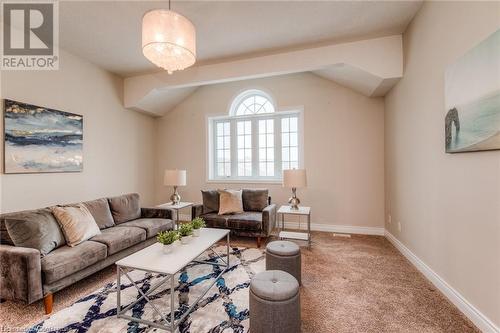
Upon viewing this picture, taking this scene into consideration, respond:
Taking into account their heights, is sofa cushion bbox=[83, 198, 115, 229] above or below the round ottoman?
above

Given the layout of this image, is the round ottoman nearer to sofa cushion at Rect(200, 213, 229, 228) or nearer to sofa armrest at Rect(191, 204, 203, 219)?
sofa cushion at Rect(200, 213, 229, 228)

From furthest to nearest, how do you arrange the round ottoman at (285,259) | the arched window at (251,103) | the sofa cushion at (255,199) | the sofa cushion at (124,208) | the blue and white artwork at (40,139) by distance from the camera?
the arched window at (251,103) → the sofa cushion at (255,199) → the sofa cushion at (124,208) → the blue and white artwork at (40,139) → the round ottoman at (285,259)

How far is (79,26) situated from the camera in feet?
9.09

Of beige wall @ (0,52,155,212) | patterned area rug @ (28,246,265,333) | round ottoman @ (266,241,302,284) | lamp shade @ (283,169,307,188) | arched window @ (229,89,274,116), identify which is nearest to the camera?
patterned area rug @ (28,246,265,333)

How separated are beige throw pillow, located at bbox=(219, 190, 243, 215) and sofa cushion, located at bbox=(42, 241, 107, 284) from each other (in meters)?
1.81

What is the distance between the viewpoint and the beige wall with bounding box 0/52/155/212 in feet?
9.18

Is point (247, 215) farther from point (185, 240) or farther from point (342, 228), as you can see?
point (342, 228)

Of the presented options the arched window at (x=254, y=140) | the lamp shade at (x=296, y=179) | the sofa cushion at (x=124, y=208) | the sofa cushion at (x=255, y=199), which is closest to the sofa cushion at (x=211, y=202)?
the sofa cushion at (x=255, y=199)

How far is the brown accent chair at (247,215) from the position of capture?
336 cm

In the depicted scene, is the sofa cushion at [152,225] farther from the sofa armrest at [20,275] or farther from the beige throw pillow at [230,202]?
the sofa armrest at [20,275]

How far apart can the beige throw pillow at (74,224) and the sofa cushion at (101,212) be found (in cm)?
33

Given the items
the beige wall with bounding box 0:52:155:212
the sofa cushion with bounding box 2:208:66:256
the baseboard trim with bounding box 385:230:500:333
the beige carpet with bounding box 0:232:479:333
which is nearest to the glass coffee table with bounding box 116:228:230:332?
the beige carpet with bounding box 0:232:479:333

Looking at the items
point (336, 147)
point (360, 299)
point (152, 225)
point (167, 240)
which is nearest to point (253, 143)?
point (336, 147)

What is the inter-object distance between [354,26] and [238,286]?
3.41m
